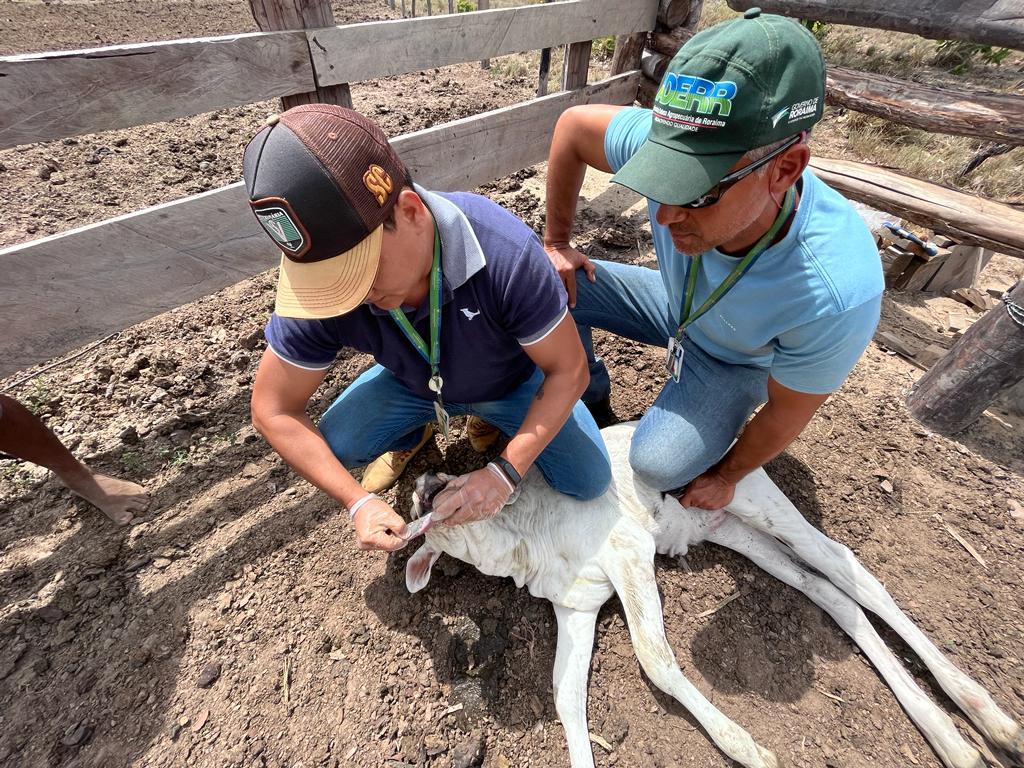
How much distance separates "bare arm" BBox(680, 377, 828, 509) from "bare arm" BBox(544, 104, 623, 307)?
1029 mm

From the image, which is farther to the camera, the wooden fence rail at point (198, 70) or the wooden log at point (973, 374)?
the wooden log at point (973, 374)

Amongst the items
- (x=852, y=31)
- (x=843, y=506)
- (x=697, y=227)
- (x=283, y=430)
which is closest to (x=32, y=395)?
(x=283, y=430)

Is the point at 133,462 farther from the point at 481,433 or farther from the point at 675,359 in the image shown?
the point at 675,359

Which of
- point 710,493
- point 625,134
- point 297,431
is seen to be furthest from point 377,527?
point 625,134

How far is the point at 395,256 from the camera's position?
5.09 feet

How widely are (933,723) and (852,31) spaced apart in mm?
15303

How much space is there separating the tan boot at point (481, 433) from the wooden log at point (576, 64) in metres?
3.07

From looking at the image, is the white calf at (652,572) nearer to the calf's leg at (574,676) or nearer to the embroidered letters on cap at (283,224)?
the calf's leg at (574,676)

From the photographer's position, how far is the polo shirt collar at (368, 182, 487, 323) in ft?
5.86

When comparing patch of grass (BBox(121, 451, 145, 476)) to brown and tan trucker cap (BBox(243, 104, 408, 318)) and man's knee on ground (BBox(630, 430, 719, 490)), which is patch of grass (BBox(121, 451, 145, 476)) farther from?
man's knee on ground (BBox(630, 430, 719, 490))

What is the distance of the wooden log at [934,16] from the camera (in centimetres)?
285

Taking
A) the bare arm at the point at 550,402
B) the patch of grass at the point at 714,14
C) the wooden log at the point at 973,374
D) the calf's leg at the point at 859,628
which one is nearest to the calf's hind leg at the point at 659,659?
the calf's leg at the point at 859,628

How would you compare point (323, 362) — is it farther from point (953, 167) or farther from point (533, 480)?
point (953, 167)

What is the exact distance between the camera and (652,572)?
235cm
